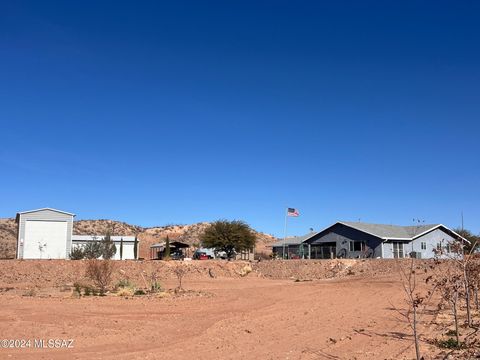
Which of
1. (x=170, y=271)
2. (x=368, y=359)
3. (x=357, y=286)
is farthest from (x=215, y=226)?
(x=368, y=359)

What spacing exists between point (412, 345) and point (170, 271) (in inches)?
1276

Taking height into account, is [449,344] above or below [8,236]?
below

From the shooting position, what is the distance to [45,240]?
4962 centimetres

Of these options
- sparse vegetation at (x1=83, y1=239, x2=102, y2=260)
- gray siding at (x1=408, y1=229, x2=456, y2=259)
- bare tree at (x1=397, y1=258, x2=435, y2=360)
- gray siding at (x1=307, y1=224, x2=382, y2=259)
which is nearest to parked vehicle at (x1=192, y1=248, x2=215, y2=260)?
gray siding at (x1=307, y1=224, x2=382, y2=259)

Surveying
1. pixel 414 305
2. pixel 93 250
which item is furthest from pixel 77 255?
pixel 414 305

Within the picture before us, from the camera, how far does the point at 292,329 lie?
1438 cm

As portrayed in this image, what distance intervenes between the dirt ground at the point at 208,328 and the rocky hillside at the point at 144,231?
67748mm

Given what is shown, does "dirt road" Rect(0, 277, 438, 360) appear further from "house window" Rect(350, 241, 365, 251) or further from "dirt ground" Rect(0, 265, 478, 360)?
"house window" Rect(350, 241, 365, 251)

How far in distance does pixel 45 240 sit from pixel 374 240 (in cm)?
3334

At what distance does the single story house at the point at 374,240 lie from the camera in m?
51.7

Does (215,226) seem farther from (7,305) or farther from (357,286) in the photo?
(7,305)

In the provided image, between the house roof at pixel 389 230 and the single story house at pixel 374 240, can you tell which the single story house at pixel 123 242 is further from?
the house roof at pixel 389 230

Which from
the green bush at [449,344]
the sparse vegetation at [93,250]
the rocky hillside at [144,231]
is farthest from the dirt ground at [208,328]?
the rocky hillside at [144,231]

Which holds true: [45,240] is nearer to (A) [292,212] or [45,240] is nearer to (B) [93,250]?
(B) [93,250]
